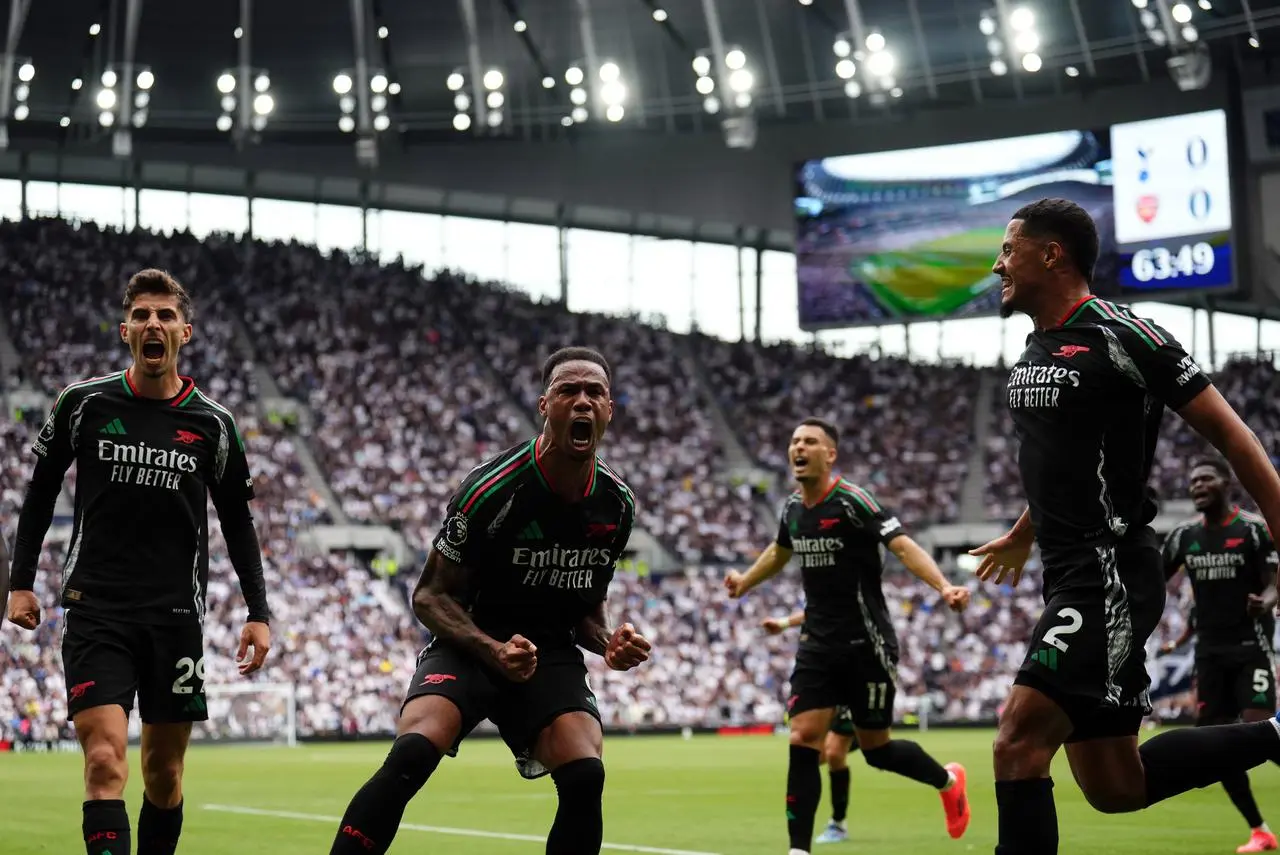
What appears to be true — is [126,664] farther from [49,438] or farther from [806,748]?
[806,748]

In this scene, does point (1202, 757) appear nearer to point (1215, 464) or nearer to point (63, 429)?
point (63, 429)

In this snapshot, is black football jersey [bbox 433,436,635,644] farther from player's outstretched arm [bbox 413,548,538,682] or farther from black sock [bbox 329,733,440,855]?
black sock [bbox 329,733,440,855]

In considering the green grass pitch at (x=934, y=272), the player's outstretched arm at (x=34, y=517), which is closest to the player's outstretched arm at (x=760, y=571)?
the player's outstretched arm at (x=34, y=517)

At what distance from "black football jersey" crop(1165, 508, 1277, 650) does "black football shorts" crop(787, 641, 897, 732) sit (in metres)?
2.50

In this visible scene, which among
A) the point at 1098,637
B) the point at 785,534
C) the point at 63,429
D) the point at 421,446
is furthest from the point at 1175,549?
the point at 421,446

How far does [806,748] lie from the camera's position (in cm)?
1155

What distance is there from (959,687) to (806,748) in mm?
29470

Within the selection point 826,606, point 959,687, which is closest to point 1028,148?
point 959,687

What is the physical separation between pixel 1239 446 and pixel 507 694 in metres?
2.99

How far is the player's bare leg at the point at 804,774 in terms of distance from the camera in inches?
434

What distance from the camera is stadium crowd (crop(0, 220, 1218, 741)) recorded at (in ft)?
118

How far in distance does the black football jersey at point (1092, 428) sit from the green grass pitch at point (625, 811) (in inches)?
223

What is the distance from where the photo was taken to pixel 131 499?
7770 mm

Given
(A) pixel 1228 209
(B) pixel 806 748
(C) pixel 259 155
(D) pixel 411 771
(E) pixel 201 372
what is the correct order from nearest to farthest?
1. (D) pixel 411 771
2. (B) pixel 806 748
3. (A) pixel 1228 209
4. (E) pixel 201 372
5. (C) pixel 259 155
